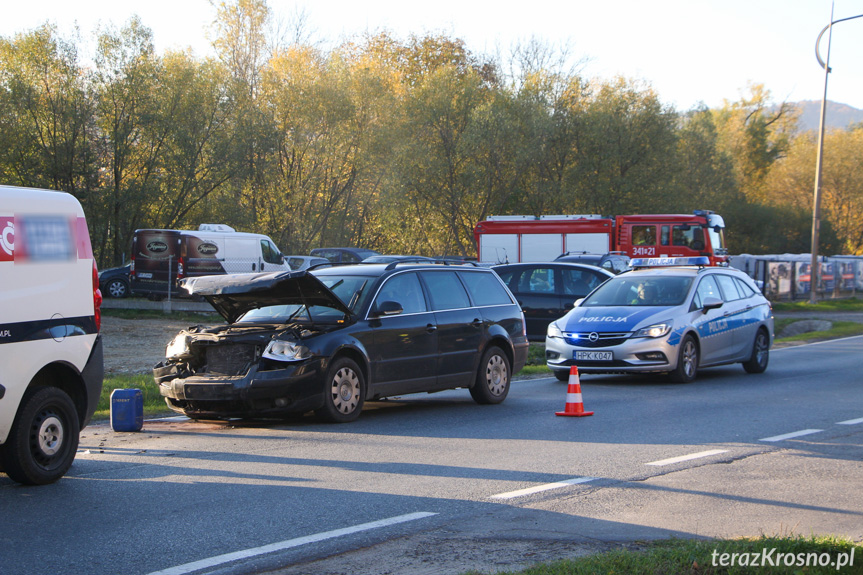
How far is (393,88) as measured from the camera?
5225 centimetres

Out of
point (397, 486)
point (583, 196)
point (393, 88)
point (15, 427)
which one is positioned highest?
point (393, 88)

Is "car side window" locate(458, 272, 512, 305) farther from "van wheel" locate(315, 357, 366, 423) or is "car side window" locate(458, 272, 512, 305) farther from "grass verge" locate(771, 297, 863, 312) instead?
"grass verge" locate(771, 297, 863, 312)

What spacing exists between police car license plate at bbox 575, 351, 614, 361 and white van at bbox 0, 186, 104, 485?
804cm

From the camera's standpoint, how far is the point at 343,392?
33.1 feet

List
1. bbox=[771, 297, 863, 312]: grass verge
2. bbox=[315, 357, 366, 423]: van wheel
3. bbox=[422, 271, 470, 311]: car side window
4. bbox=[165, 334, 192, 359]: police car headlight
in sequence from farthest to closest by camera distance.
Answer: bbox=[771, 297, 863, 312]: grass verge → bbox=[422, 271, 470, 311]: car side window → bbox=[165, 334, 192, 359]: police car headlight → bbox=[315, 357, 366, 423]: van wheel

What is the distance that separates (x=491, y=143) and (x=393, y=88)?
24.7 feet

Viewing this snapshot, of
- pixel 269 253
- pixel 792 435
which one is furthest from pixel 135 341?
pixel 792 435

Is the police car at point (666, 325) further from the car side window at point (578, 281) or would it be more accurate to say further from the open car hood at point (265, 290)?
the open car hood at point (265, 290)

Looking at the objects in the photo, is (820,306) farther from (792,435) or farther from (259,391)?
(259,391)

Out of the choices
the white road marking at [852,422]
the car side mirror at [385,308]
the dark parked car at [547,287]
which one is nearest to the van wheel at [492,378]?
the car side mirror at [385,308]

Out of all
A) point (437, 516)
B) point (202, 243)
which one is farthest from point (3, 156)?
point (437, 516)

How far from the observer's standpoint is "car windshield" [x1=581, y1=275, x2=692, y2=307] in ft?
48.3

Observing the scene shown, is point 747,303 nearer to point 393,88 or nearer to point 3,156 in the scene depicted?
point 3,156

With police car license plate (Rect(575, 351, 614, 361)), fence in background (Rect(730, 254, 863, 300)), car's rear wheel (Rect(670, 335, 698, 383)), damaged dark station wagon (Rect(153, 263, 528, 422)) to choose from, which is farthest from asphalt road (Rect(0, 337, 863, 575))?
fence in background (Rect(730, 254, 863, 300))
